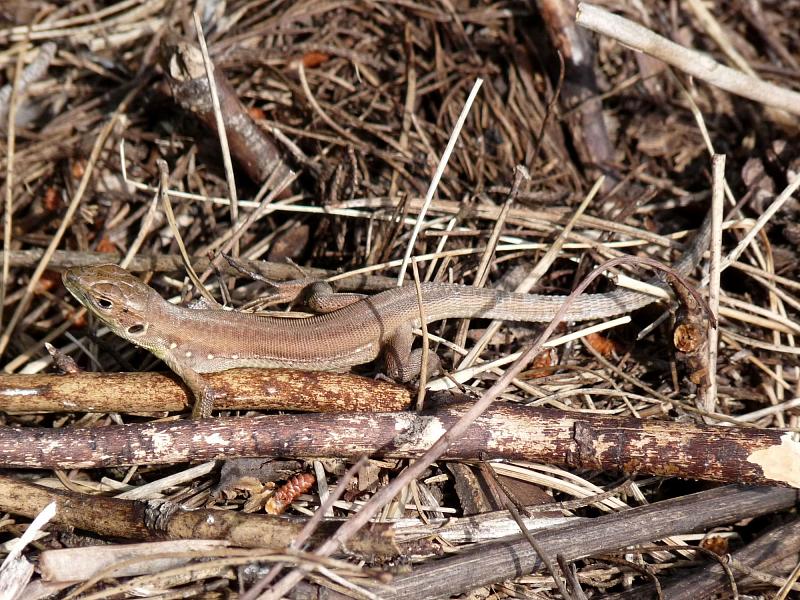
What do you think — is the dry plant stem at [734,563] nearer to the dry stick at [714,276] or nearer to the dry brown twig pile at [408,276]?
the dry brown twig pile at [408,276]

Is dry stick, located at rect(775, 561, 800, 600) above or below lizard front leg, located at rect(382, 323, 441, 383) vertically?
below

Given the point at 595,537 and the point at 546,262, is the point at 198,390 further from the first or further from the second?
the point at 546,262

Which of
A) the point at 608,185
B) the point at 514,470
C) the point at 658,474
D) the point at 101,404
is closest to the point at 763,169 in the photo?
the point at 608,185

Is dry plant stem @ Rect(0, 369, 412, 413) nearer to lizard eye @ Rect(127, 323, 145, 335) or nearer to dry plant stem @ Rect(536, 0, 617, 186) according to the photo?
lizard eye @ Rect(127, 323, 145, 335)

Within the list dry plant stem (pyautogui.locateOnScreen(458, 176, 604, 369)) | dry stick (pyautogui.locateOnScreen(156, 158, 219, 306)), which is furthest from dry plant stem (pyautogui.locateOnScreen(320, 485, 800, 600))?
dry stick (pyautogui.locateOnScreen(156, 158, 219, 306))

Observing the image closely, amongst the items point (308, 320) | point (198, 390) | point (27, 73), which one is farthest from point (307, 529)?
point (27, 73)
